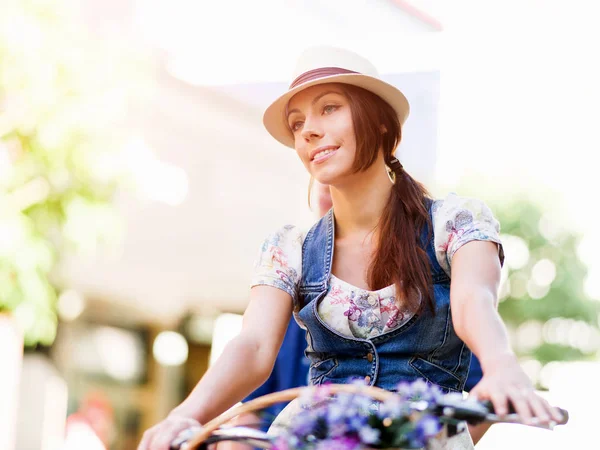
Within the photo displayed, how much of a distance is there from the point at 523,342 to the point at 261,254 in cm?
1553

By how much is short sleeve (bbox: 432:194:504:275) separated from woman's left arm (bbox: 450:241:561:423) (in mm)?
20

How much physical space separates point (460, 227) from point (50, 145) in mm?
4399

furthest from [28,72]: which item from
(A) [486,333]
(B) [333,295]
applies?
(A) [486,333]

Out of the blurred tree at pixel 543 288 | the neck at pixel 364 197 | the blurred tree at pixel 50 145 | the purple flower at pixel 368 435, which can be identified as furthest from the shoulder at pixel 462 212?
the blurred tree at pixel 543 288

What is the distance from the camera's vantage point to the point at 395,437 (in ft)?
3.70

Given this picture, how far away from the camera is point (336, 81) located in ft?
5.90

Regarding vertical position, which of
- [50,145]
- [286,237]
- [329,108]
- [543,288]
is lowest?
[286,237]

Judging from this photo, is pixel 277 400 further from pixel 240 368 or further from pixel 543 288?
pixel 543 288

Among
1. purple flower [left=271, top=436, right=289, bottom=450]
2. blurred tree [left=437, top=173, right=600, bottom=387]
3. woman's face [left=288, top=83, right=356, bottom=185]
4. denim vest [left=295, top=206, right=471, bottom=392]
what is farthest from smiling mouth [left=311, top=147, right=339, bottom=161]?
blurred tree [left=437, top=173, right=600, bottom=387]

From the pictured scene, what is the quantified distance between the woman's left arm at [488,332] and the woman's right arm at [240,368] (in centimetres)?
39

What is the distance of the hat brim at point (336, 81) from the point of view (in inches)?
70.2

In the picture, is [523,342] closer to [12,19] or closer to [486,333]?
[12,19]

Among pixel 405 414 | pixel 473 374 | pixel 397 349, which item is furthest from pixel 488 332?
pixel 473 374

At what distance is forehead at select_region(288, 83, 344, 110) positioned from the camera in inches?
71.3
